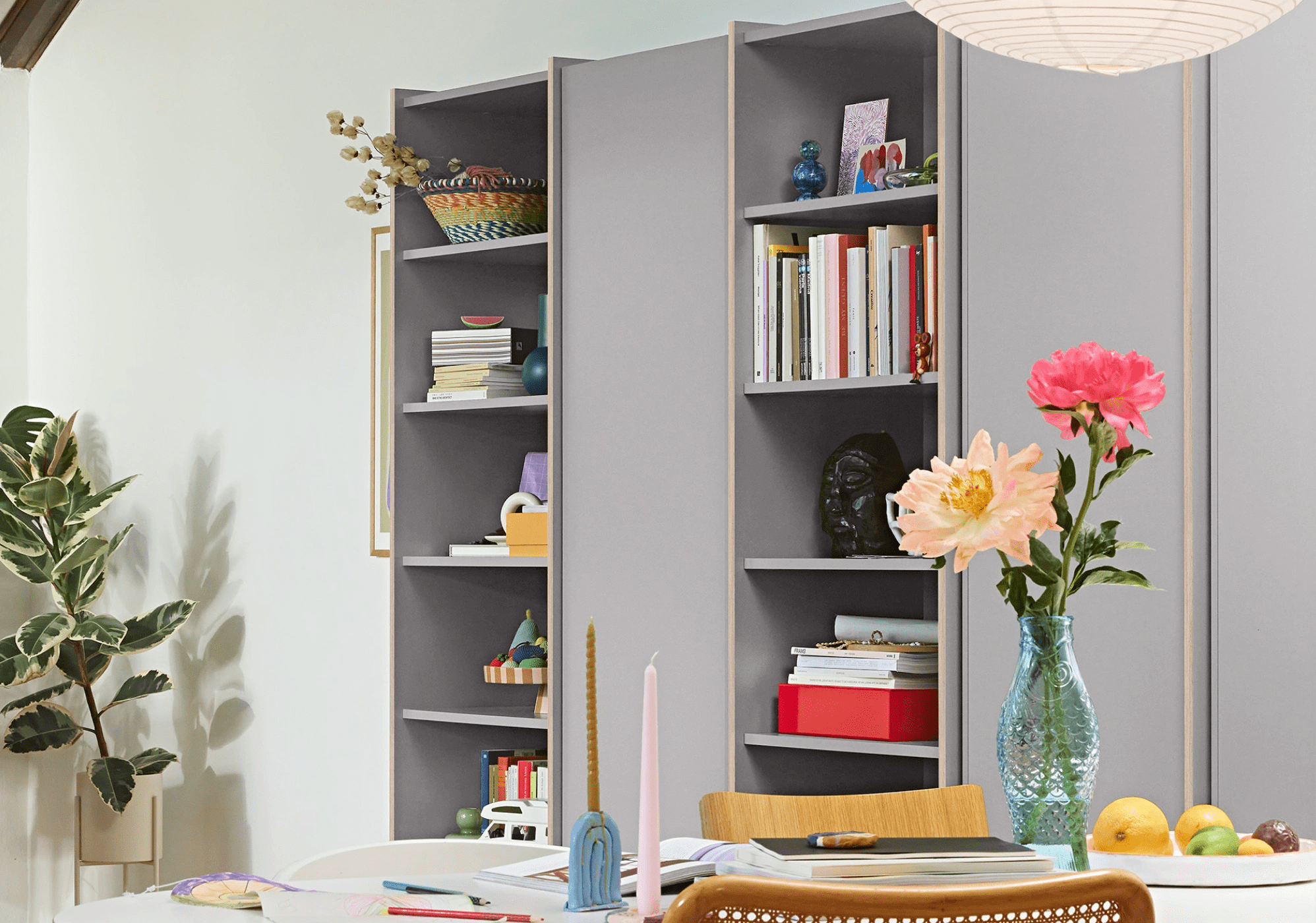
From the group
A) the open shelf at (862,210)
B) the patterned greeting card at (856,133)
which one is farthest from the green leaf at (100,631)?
the patterned greeting card at (856,133)

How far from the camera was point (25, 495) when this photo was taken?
4090mm

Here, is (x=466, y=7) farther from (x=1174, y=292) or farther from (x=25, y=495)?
(x=1174, y=292)

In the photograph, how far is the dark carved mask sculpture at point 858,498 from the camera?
2945 millimetres

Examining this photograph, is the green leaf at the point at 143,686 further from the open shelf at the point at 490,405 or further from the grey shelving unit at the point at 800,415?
the grey shelving unit at the point at 800,415

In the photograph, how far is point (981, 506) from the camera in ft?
4.82

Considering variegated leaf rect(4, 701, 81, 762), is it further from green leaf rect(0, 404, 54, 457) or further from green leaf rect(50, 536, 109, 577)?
green leaf rect(0, 404, 54, 457)

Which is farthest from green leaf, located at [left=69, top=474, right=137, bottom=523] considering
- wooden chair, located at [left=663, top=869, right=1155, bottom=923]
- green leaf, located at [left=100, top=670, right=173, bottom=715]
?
wooden chair, located at [left=663, top=869, right=1155, bottom=923]

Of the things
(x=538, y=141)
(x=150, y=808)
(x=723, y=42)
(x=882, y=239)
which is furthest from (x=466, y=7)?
(x=150, y=808)

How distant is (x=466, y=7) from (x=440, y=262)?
2.82 feet

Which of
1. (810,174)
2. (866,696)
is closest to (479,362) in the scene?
(810,174)

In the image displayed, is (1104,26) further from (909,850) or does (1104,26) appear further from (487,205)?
(487,205)

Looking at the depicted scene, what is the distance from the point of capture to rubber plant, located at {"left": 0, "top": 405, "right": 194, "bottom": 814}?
4.04m

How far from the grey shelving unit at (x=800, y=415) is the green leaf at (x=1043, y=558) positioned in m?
1.24

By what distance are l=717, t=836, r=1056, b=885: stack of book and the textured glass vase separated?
83mm
